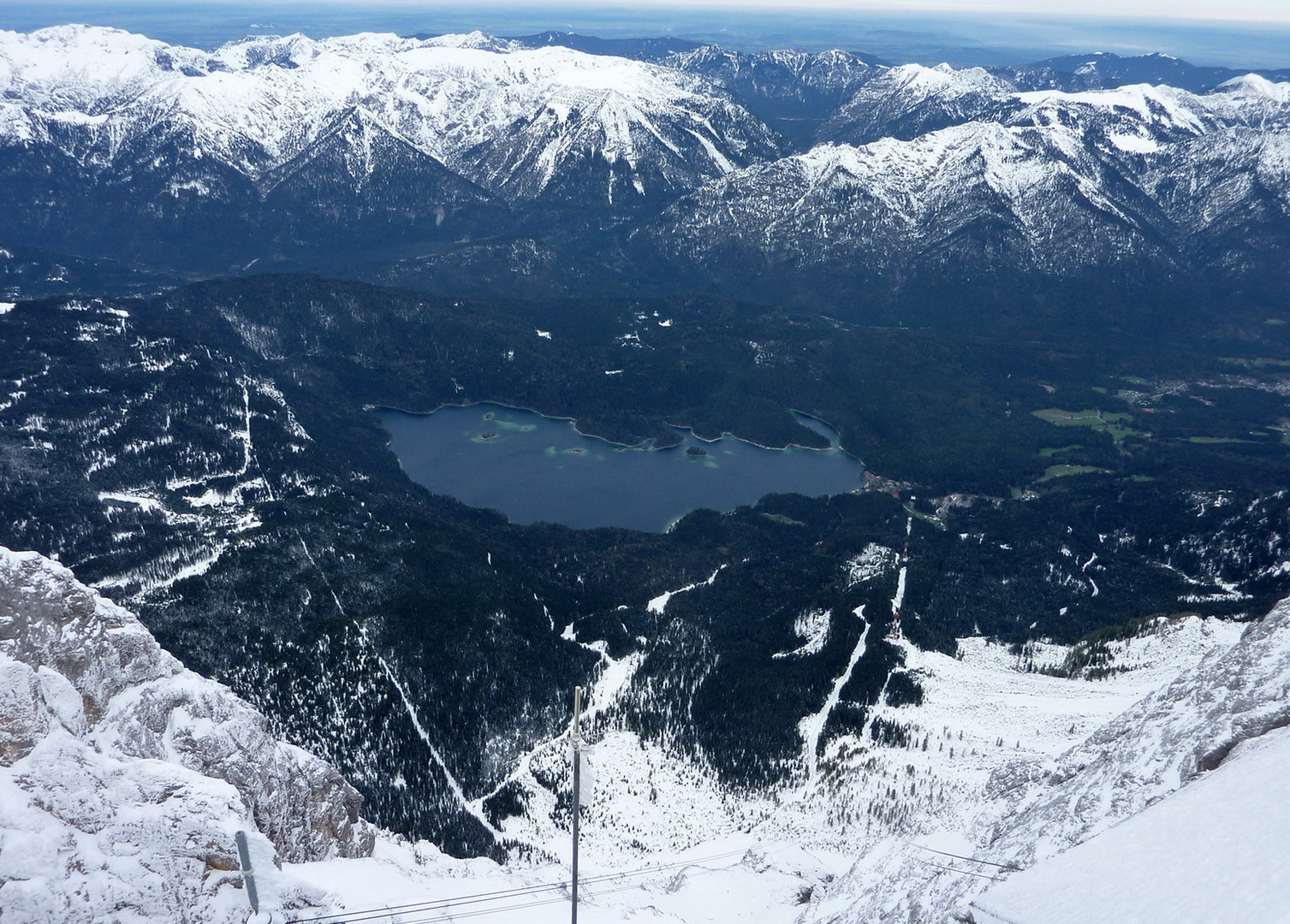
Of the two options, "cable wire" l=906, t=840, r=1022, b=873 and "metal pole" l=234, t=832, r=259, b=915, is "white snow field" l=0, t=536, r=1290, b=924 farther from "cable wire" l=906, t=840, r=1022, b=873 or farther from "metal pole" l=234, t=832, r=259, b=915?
"metal pole" l=234, t=832, r=259, b=915

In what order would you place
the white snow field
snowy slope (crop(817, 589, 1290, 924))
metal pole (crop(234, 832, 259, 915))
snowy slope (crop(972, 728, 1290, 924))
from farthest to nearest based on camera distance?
snowy slope (crop(817, 589, 1290, 924))
the white snow field
metal pole (crop(234, 832, 259, 915))
snowy slope (crop(972, 728, 1290, 924))

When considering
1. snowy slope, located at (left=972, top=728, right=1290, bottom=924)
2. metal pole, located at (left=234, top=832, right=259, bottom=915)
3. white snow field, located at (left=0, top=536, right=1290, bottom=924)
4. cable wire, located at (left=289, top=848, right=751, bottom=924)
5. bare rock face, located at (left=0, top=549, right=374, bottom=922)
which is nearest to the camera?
snowy slope, located at (left=972, top=728, right=1290, bottom=924)

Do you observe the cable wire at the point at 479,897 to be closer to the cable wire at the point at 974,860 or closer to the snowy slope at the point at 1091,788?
the snowy slope at the point at 1091,788

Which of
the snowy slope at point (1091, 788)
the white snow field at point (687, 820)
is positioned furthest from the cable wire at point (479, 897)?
the snowy slope at point (1091, 788)

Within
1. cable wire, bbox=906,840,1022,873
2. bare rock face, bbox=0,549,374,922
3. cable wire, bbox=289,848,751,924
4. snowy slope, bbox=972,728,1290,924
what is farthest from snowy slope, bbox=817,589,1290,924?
bare rock face, bbox=0,549,374,922

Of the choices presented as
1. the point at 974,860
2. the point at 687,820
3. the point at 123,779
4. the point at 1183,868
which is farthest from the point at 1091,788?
the point at 123,779

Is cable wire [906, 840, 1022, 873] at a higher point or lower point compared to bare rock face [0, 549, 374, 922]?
lower

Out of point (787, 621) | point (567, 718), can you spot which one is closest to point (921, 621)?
point (787, 621)
